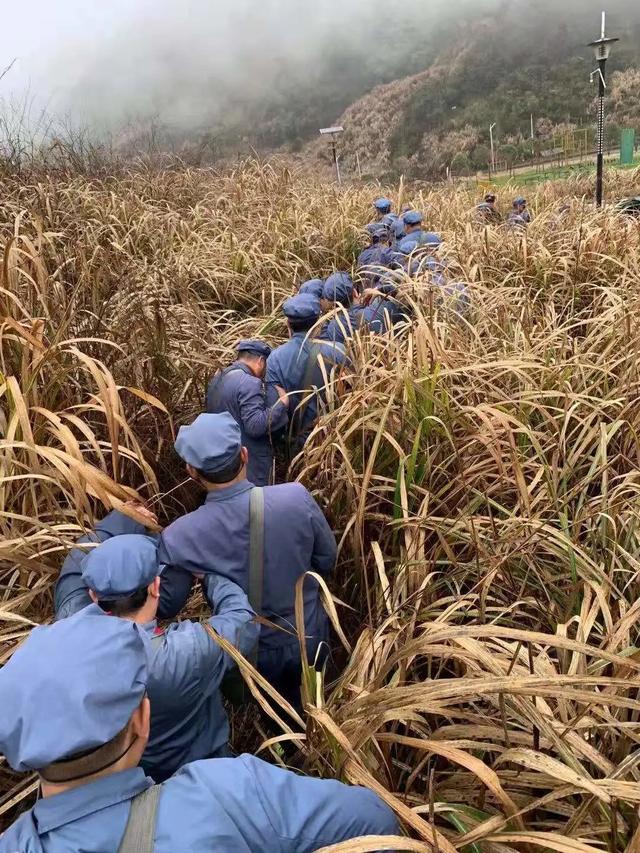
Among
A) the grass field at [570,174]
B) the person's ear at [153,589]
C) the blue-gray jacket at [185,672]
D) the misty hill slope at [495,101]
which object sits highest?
the misty hill slope at [495,101]

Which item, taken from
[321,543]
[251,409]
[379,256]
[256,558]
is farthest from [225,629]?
[379,256]

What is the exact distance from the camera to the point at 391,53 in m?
73.4

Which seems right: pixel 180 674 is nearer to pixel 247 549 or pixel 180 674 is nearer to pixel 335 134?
pixel 247 549

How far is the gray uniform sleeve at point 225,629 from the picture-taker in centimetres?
123

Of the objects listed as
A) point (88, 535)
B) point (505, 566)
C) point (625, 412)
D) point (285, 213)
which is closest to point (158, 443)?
point (88, 535)

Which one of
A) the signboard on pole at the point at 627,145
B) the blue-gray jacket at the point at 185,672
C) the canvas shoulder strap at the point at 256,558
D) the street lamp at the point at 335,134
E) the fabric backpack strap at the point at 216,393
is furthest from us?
the signboard on pole at the point at 627,145

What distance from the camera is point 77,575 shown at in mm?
1383

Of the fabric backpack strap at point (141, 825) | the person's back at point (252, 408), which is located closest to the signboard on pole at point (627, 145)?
the person's back at point (252, 408)

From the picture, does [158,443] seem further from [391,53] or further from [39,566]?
[391,53]

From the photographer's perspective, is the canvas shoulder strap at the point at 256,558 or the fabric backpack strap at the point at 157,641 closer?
the fabric backpack strap at the point at 157,641

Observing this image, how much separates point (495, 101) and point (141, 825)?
50338mm

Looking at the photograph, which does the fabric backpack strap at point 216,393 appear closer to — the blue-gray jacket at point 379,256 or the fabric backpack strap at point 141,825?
the fabric backpack strap at point 141,825

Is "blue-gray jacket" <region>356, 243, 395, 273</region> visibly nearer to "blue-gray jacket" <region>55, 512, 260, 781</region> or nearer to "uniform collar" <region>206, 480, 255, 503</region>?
"uniform collar" <region>206, 480, 255, 503</region>

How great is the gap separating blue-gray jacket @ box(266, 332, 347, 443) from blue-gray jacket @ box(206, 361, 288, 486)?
0.14 meters
